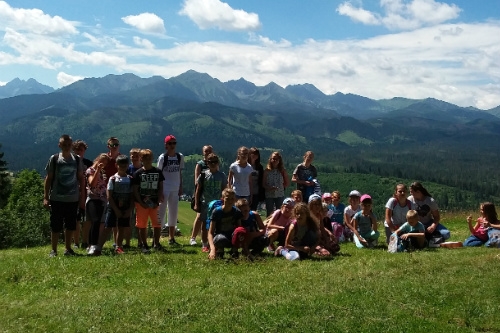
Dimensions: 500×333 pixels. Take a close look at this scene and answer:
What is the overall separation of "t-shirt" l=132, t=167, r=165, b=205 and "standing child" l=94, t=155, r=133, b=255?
22cm

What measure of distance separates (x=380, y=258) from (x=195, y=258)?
4447 mm

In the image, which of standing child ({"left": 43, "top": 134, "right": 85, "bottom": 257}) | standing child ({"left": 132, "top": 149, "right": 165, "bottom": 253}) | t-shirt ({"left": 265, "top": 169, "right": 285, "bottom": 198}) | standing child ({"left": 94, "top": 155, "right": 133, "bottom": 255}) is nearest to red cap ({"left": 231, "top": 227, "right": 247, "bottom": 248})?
standing child ({"left": 132, "top": 149, "right": 165, "bottom": 253})

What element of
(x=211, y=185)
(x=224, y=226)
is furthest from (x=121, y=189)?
(x=224, y=226)

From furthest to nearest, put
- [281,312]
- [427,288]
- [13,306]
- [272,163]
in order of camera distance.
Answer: [272,163]
[427,288]
[13,306]
[281,312]

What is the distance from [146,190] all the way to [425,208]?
8.02m

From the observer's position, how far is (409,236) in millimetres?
13312

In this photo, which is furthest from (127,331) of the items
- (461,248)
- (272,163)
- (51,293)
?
(461,248)

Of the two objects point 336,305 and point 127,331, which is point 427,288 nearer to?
point 336,305

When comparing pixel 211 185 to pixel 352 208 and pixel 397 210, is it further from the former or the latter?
pixel 397 210

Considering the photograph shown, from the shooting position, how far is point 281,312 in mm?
7586

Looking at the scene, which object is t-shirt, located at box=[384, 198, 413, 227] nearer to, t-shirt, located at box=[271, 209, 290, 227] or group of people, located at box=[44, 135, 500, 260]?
group of people, located at box=[44, 135, 500, 260]

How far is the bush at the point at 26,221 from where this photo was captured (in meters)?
42.1

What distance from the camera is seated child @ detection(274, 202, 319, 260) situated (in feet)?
40.0

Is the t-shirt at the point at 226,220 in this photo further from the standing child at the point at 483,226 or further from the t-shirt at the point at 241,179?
the standing child at the point at 483,226
